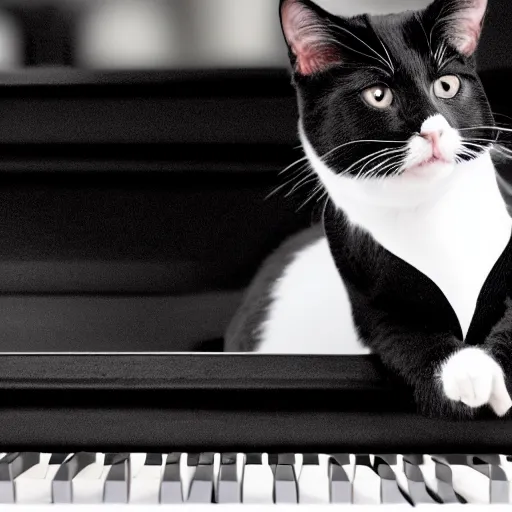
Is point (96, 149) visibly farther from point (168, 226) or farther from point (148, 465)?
point (148, 465)

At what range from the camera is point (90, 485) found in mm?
758

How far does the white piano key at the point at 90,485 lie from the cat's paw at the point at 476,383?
466mm

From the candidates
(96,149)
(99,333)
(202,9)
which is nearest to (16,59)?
(96,149)

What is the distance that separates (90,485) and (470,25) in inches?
32.4

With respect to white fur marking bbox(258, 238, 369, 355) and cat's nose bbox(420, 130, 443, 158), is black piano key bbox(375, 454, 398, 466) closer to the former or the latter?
white fur marking bbox(258, 238, 369, 355)

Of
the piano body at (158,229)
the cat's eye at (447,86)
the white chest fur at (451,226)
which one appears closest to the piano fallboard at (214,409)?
the piano body at (158,229)

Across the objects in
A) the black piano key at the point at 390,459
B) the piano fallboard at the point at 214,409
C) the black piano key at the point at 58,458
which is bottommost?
the black piano key at the point at 390,459

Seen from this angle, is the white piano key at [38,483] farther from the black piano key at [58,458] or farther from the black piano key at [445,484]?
the black piano key at [445,484]

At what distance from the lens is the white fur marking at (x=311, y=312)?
2.78 ft

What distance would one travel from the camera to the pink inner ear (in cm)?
81

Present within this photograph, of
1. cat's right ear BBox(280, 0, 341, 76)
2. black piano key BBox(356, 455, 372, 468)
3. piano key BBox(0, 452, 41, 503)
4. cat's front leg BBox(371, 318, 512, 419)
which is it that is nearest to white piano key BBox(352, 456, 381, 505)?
black piano key BBox(356, 455, 372, 468)

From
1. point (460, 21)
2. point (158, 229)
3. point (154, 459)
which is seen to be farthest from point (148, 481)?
point (460, 21)

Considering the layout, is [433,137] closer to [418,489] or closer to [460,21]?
[460,21]

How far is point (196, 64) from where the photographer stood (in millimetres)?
862
